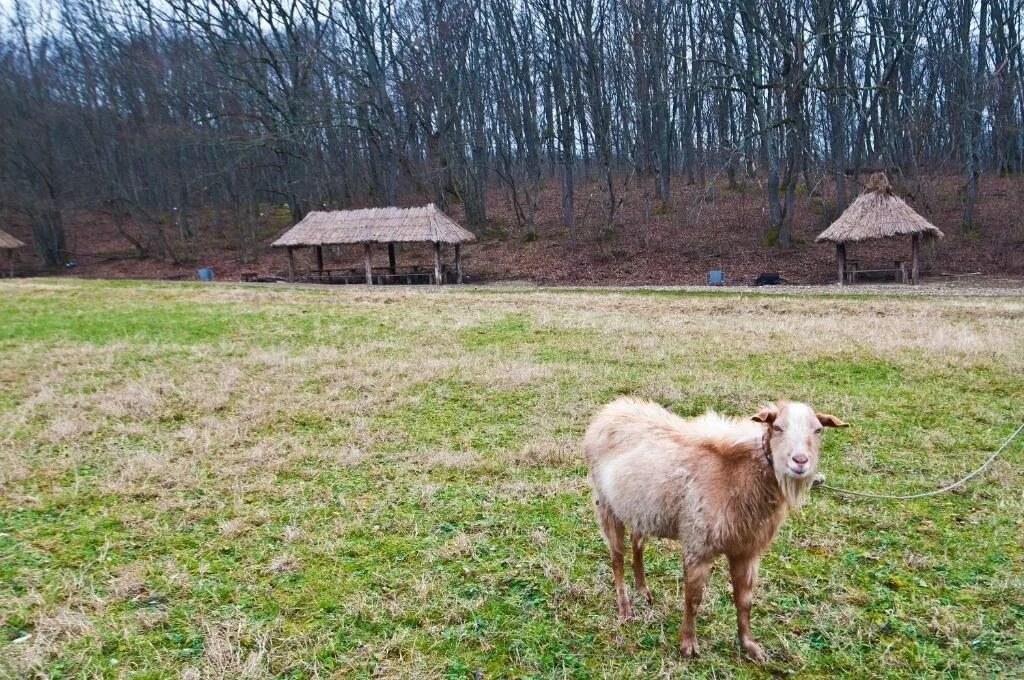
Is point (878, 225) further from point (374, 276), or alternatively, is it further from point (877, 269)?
point (374, 276)

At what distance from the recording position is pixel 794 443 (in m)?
2.94

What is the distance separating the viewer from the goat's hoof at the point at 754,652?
3406 millimetres

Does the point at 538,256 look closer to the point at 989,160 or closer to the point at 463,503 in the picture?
the point at 463,503

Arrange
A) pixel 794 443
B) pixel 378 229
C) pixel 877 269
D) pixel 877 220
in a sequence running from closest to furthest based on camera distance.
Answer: pixel 794 443 < pixel 877 220 < pixel 877 269 < pixel 378 229

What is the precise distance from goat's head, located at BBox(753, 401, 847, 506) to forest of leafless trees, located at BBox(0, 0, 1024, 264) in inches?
1219

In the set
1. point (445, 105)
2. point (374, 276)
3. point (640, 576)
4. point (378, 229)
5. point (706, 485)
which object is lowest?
point (640, 576)

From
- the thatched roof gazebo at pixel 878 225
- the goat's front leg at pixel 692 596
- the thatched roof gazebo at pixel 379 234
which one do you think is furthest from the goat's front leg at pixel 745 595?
the thatched roof gazebo at pixel 379 234

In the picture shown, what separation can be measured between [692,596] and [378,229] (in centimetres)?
2734

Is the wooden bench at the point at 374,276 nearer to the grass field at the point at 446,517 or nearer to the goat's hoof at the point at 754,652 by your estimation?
the grass field at the point at 446,517

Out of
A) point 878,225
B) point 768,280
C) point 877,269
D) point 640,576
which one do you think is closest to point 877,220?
point 878,225

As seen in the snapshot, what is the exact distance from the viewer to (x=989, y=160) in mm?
40031

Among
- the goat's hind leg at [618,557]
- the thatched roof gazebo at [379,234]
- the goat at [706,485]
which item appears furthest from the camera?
the thatched roof gazebo at [379,234]

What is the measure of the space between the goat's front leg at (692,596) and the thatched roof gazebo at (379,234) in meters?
25.1

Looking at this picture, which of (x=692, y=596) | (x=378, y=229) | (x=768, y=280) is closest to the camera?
(x=692, y=596)
